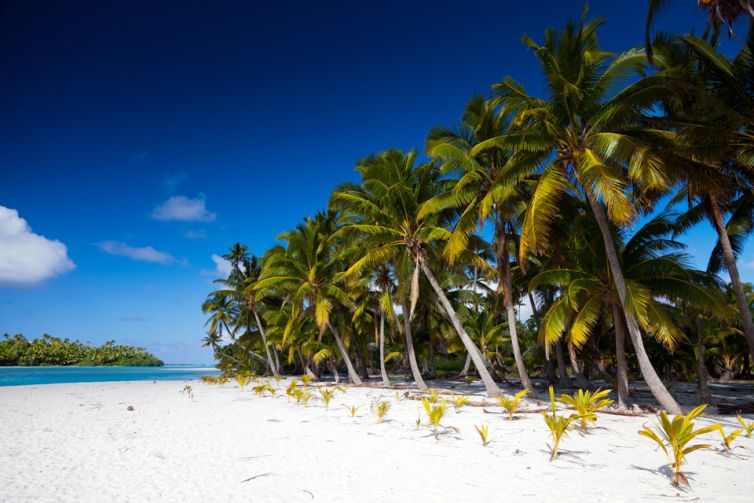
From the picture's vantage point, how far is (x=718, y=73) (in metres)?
8.22

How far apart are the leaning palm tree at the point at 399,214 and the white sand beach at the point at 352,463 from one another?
634 cm

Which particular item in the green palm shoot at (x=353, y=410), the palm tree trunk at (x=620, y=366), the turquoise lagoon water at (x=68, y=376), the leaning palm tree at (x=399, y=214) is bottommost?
the turquoise lagoon water at (x=68, y=376)

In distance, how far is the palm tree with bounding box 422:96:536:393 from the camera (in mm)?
11539

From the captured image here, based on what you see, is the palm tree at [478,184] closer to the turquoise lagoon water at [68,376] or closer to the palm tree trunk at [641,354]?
the palm tree trunk at [641,354]

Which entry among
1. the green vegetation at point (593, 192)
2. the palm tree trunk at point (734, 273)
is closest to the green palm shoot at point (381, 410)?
the green vegetation at point (593, 192)

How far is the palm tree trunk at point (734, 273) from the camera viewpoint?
376 inches

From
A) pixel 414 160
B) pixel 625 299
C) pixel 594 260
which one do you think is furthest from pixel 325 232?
pixel 625 299

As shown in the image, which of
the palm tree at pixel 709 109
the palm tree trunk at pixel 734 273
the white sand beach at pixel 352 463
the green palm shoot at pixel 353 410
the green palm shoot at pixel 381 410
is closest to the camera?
the white sand beach at pixel 352 463

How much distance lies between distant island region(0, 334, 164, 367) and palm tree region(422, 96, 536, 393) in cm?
8329

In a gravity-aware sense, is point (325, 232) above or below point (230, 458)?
above

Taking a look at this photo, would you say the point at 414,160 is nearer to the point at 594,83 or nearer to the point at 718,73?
the point at 594,83

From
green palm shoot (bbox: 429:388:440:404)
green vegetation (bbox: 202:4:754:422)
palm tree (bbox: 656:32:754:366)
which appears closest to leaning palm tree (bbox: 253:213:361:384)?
green vegetation (bbox: 202:4:754:422)

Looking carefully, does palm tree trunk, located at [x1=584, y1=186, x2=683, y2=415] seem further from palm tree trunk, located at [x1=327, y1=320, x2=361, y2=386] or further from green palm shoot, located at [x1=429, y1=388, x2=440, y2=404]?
palm tree trunk, located at [x1=327, y1=320, x2=361, y2=386]

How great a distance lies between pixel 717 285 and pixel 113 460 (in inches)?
614
